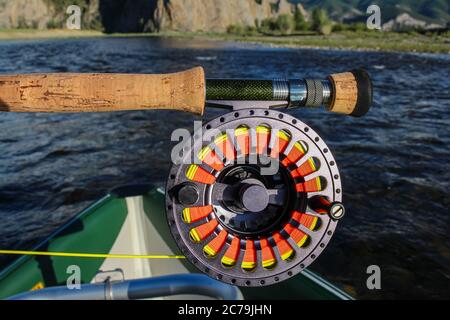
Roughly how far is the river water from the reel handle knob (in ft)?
18.1

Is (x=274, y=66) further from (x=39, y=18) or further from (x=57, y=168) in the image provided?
(x=39, y=18)

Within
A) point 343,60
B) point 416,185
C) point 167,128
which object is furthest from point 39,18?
point 416,185

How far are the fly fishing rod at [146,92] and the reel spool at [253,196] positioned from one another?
0.17 m

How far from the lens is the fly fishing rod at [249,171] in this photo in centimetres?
194

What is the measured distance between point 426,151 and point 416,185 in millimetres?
3227

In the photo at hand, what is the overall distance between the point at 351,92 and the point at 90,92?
1.34 m

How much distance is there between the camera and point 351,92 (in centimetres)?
214

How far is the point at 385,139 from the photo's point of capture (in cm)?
1466

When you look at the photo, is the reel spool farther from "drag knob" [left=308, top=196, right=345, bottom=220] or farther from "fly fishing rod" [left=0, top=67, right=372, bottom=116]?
"fly fishing rod" [left=0, top=67, right=372, bottom=116]
